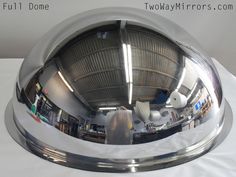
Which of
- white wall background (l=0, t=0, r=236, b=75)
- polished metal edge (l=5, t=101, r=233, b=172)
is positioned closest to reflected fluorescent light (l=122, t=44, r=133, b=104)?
polished metal edge (l=5, t=101, r=233, b=172)

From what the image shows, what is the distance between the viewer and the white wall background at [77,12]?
1.25 meters

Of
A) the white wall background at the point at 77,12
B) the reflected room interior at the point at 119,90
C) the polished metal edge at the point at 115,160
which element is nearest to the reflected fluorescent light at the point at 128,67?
the reflected room interior at the point at 119,90

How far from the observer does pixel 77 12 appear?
4.15 feet

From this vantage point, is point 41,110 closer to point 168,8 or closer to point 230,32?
point 168,8

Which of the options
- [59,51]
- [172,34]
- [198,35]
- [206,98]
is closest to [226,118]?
[206,98]

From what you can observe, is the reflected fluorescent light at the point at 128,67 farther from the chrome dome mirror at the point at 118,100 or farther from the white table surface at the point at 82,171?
the white table surface at the point at 82,171

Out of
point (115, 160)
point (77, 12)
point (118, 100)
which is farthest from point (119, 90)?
point (77, 12)

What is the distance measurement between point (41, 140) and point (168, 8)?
2.27ft

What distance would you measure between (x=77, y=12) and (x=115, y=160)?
0.67 metres

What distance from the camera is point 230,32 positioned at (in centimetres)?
132

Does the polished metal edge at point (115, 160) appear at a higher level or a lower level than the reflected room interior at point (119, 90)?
lower

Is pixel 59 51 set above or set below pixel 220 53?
below

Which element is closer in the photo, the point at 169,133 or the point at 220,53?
the point at 169,133

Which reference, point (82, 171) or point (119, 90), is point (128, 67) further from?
point (82, 171)
